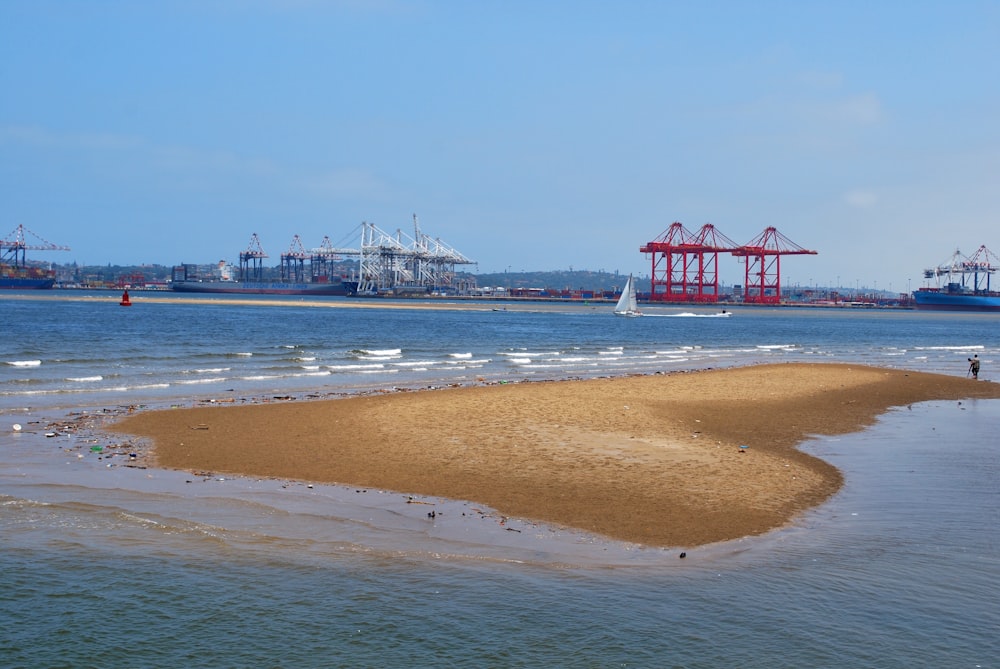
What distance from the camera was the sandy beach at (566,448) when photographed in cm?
1105

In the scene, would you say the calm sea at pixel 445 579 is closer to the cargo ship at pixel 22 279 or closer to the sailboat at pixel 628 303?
the sailboat at pixel 628 303

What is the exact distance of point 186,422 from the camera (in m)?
17.2

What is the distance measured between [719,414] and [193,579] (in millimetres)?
14016

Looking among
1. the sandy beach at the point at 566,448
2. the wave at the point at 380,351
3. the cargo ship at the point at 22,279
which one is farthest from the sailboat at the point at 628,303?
the cargo ship at the point at 22,279

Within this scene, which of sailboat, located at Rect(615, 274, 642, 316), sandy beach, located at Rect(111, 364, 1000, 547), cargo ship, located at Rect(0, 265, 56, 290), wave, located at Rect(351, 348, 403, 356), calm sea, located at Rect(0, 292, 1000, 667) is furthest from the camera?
cargo ship, located at Rect(0, 265, 56, 290)

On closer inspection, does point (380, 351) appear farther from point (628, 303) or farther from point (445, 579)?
point (628, 303)

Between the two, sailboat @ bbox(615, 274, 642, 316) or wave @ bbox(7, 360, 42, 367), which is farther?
sailboat @ bbox(615, 274, 642, 316)

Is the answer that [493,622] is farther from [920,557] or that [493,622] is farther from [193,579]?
[920,557]

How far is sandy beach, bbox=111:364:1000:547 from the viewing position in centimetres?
1105

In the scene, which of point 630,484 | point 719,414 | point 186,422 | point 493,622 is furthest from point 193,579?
point 719,414

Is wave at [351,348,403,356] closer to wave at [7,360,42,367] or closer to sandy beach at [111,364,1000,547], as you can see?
wave at [7,360,42,367]

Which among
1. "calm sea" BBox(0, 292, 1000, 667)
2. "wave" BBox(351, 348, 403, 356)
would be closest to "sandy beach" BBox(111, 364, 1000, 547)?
"calm sea" BBox(0, 292, 1000, 667)

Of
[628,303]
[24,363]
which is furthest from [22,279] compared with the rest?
[24,363]

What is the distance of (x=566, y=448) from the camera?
14.7 meters
